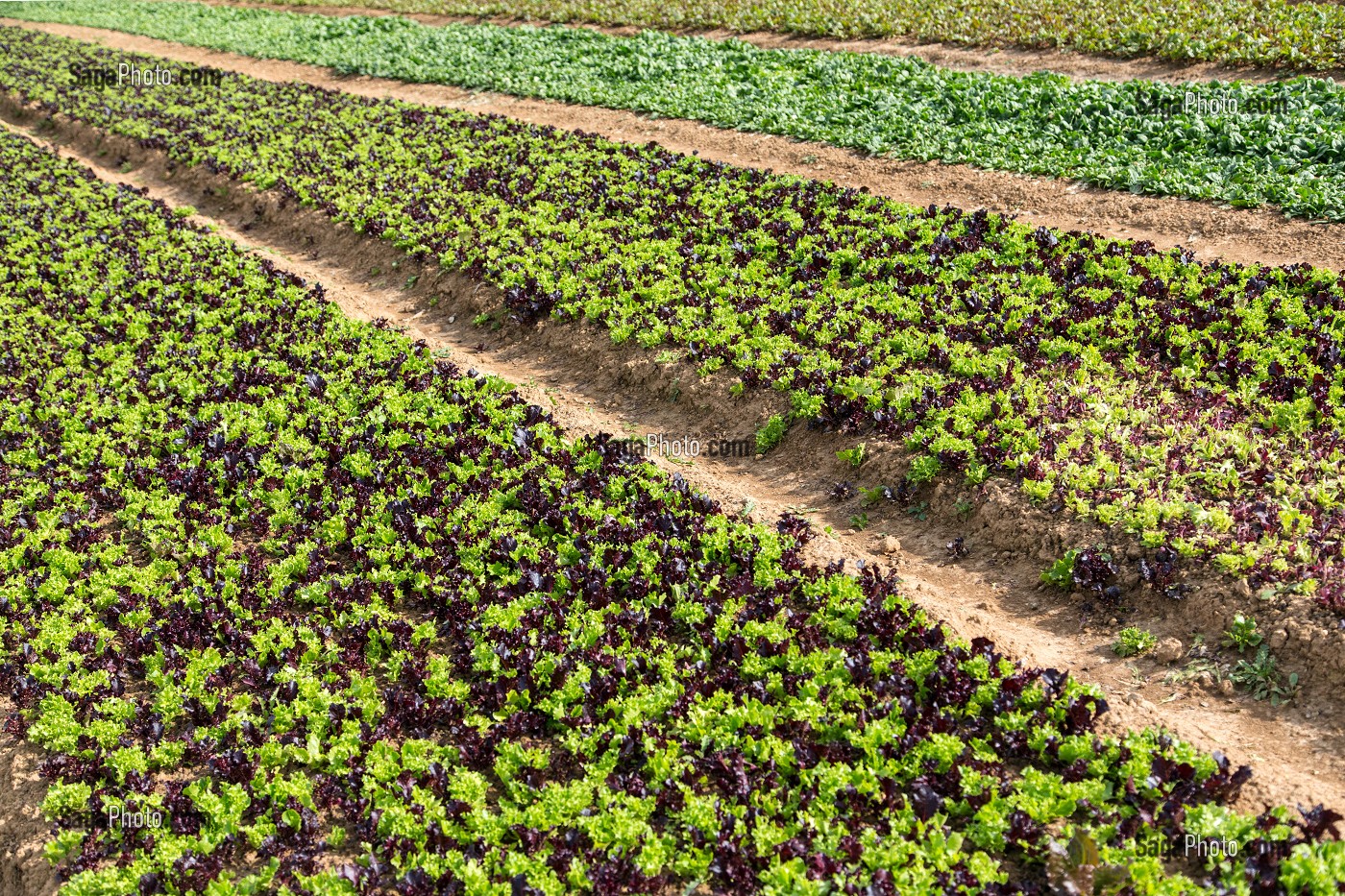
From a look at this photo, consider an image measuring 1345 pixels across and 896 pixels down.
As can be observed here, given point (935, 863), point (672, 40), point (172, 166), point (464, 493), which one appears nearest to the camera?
point (935, 863)

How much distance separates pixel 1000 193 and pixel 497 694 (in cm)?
1183

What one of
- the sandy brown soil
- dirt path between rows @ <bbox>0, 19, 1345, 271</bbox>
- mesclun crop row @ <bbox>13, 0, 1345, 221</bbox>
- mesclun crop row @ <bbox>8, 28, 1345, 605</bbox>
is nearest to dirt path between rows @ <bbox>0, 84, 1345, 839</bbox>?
mesclun crop row @ <bbox>8, 28, 1345, 605</bbox>

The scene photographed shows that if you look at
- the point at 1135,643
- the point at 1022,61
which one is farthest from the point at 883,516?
the point at 1022,61

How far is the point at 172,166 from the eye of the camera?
21547 mm

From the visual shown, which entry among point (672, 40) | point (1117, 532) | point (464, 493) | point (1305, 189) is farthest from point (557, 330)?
point (672, 40)

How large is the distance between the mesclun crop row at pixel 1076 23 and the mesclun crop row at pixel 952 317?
873 cm

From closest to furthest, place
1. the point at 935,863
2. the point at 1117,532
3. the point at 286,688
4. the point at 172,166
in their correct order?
1. the point at 935,863
2. the point at 286,688
3. the point at 1117,532
4. the point at 172,166

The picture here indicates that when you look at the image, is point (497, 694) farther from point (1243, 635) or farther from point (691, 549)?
point (1243, 635)

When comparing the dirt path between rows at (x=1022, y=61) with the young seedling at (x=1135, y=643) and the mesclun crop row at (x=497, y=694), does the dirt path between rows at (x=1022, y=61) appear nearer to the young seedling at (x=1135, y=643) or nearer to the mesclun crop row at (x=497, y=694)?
the young seedling at (x=1135, y=643)

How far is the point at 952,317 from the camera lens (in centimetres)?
1145

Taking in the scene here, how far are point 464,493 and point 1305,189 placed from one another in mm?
12065

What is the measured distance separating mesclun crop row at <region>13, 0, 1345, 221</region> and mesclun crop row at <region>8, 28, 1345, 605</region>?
2.70m

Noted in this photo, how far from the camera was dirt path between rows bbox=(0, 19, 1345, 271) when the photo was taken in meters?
13.0

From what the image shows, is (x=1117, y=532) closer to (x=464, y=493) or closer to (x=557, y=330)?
(x=464, y=493)
